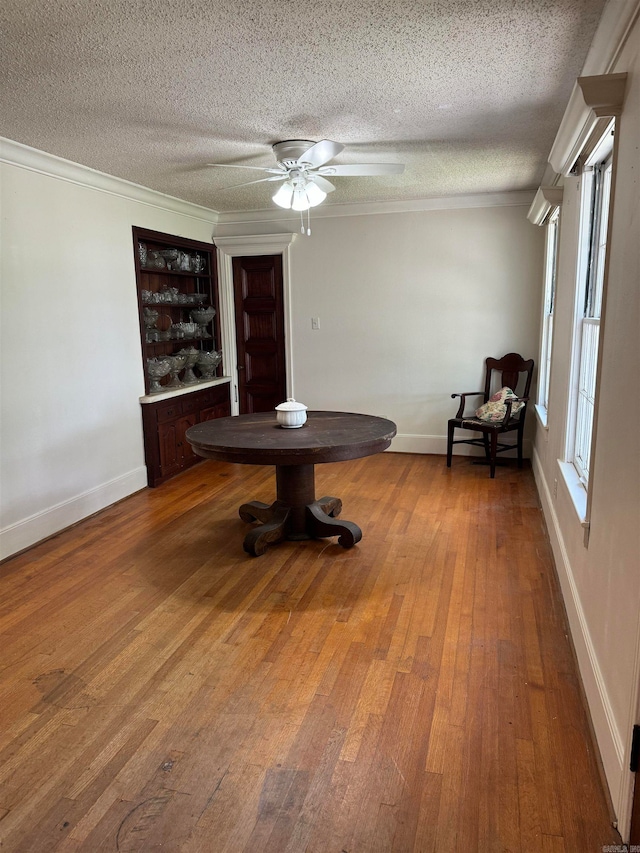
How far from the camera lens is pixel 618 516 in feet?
5.71

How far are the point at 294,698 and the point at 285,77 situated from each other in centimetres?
244

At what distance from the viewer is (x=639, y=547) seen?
1480 millimetres

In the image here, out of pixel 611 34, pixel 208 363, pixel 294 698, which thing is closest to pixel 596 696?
pixel 294 698

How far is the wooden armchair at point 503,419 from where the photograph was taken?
190 inches

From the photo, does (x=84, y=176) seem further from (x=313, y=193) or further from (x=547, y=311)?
(x=547, y=311)

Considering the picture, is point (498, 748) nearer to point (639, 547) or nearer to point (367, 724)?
point (367, 724)

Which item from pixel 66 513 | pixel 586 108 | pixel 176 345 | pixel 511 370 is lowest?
pixel 66 513

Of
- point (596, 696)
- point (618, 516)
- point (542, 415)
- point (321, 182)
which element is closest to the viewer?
point (618, 516)

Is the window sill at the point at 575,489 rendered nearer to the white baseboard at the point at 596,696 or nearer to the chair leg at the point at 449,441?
the white baseboard at the point at 596,696

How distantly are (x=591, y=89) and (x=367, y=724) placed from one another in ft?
7.22

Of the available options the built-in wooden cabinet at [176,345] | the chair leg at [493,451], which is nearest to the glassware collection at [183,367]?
the built-in wooden cabinet at [176,345]

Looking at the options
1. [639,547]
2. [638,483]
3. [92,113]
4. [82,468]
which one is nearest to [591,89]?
[638,483]

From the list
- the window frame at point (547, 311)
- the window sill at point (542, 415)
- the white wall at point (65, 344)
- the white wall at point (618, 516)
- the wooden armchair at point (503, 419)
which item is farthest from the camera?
the wooden armchair at point (503, 419)

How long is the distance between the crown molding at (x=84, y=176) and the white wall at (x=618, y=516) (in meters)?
3.04
